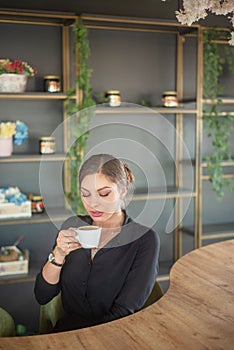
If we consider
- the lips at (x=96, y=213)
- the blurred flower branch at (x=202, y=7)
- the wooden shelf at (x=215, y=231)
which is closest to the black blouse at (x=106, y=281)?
the lips at (x=96, y=213)

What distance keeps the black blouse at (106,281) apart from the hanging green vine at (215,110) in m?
2.02

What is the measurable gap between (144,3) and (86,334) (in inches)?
121

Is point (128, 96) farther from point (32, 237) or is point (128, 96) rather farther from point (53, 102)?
point (32, 237)

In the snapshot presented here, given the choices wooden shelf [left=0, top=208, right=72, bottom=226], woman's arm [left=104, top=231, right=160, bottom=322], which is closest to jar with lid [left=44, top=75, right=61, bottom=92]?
wooden shelf [left=0, top=208, right=72, bottom=226]

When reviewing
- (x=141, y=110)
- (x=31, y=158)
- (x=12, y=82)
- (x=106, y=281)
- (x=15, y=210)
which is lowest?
(x=106, y=281)

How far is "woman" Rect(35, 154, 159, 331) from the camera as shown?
2.06 m

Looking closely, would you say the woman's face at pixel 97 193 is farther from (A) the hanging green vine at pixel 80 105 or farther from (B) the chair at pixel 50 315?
(A) the hanging green vine at pixel 80 105

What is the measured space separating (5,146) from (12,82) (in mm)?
417

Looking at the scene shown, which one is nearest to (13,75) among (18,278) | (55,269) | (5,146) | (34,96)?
(34,96)

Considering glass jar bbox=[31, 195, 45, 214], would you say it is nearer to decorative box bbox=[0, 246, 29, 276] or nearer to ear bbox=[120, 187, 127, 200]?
decorative box bbox=[0, 246, 29, 276]

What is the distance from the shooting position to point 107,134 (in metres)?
4.09

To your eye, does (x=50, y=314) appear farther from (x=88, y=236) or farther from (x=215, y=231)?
(x=215, y=231)

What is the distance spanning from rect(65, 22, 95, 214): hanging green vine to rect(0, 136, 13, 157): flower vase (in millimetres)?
419

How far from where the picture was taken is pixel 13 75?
3.45 meters
